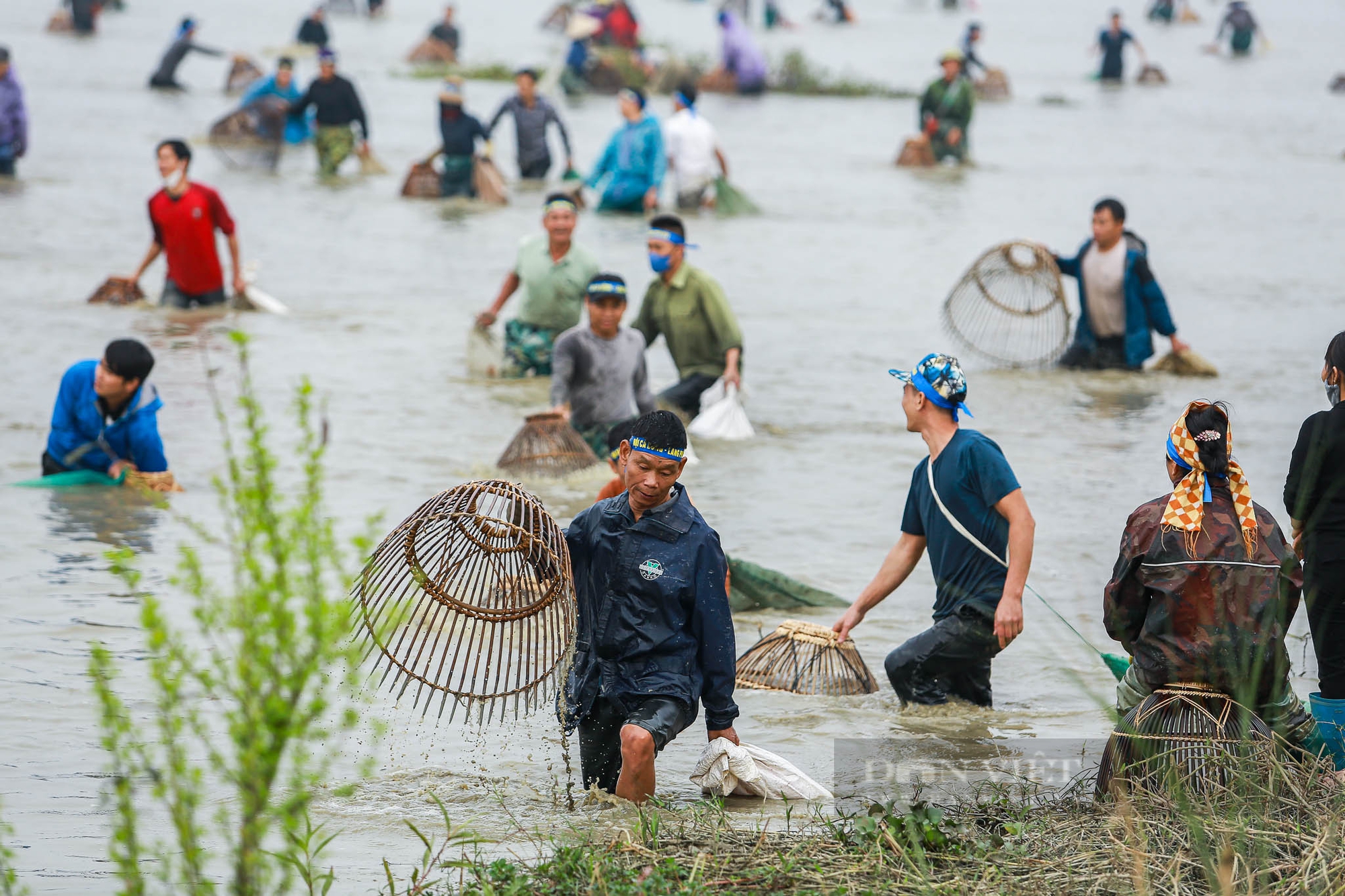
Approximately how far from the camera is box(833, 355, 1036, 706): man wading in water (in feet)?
17.6

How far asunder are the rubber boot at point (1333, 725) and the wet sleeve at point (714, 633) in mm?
1759

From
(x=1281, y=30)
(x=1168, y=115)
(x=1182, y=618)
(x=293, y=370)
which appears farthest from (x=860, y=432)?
(x=1281, y=30)

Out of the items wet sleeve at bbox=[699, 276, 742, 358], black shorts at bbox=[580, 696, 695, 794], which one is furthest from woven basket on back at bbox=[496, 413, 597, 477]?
black shorts at bbox=[580, 696, 695, 794]

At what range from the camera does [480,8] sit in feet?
169

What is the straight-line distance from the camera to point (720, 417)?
390 inches

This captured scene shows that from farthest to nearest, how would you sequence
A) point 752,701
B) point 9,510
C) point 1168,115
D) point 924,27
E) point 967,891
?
point 924,27, point 1168,115, point 9,510, point 752,701, point 967,891

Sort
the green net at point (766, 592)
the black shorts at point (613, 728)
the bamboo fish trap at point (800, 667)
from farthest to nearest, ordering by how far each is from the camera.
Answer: the green net at point (766, 592) → the bamboo fish trap at point (800, 667) → the black shorts at point (613, 728)

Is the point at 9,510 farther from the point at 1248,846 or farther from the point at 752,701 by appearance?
the point at 1248,846

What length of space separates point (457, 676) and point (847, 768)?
70.0 inches

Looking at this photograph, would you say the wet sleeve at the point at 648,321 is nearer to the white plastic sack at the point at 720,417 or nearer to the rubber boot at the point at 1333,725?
the white plastic sack at the point at 720,417

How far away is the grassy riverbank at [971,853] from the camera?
3.89 meters

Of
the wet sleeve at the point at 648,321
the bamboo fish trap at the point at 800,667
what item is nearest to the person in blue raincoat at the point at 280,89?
the wet sleeve at the point at 648,321

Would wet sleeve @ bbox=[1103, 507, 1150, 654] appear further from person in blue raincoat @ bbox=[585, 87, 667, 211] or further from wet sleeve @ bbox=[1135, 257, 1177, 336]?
person in blue raincoat @ bbox=[585, 87, 667, 211]

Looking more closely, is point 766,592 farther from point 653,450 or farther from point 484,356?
point 484,356
